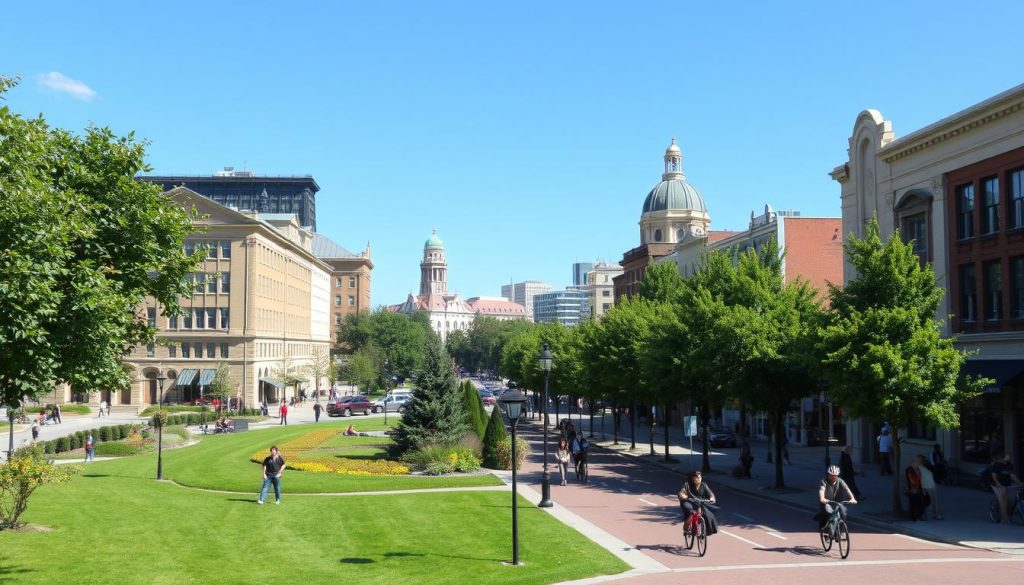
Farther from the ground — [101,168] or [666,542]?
[101,168]

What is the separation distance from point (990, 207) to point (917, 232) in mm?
4363

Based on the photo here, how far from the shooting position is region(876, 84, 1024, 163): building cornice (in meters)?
28.6

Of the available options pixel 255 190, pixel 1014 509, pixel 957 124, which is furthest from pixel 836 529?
pixel 255 190

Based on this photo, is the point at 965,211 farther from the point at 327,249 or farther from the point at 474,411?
the point at 327,249

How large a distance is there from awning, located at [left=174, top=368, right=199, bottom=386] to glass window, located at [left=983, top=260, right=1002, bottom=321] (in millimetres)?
72608

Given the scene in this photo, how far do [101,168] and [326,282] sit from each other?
12681 cm

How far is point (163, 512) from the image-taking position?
2420 cm

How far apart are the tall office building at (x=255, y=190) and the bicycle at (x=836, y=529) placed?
508 feet

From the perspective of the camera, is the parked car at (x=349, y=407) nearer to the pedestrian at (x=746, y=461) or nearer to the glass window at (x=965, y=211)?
the pedestrian at (x=746, y=461)

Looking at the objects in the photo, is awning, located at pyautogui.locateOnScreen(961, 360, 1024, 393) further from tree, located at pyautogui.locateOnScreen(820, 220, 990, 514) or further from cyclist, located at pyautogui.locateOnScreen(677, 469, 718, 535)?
cyclist, located at pyautogui.locateOnScreen(677, 469, 718, 535)

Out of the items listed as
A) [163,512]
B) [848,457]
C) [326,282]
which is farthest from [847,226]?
[326,282]

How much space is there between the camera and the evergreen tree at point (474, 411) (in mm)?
39844

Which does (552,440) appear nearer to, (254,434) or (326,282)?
(254,434)

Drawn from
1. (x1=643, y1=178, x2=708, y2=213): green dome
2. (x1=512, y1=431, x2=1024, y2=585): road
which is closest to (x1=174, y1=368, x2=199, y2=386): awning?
(x1=643, y1=178, x2=708, y2=213): green dome
